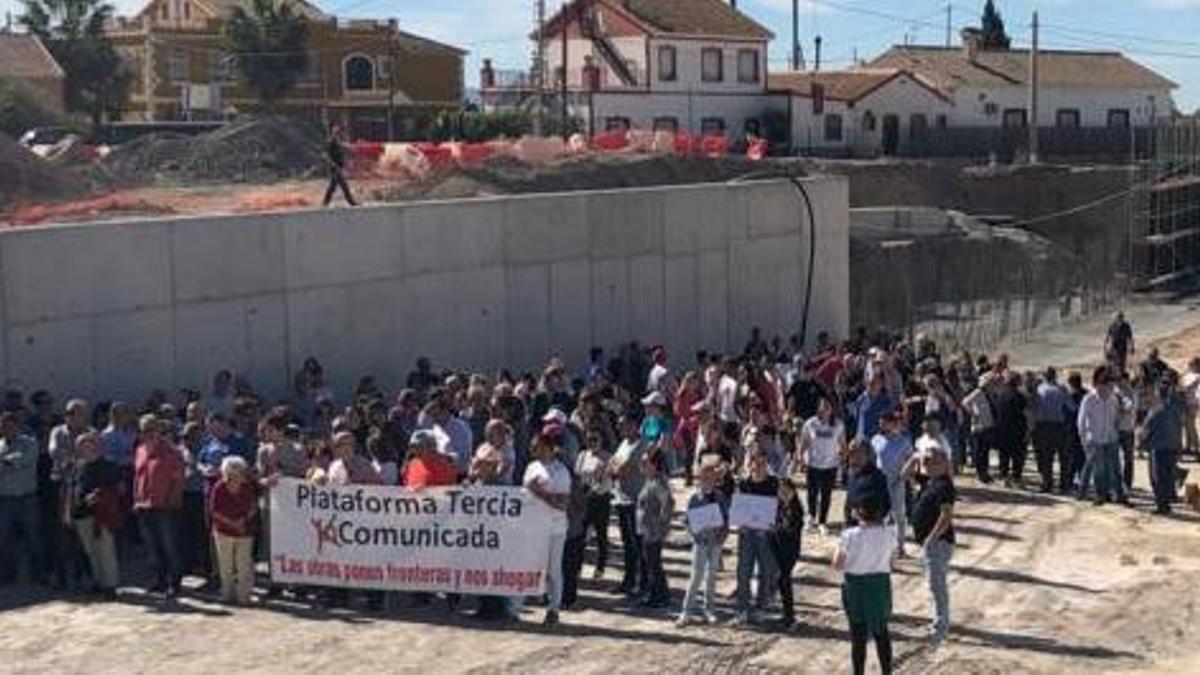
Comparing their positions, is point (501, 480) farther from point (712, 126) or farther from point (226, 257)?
point (712, 126)

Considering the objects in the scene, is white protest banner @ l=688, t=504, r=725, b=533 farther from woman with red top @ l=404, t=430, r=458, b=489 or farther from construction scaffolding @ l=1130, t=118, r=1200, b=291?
construction scaffolding @ l=1130, t=118, r=1200, b=291

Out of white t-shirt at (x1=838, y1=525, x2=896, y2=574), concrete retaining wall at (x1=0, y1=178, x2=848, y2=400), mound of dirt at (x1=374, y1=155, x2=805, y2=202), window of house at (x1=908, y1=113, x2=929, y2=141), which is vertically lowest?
white t-shirt at (x1=838, y1=525, x2=896, y2=574)

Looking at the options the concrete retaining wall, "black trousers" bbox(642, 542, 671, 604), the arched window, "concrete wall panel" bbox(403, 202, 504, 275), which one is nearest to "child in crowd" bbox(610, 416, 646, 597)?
"black trousers" bbox(642, 542, 671, 604)

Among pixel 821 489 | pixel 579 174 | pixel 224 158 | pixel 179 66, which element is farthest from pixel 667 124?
pixel 821 489

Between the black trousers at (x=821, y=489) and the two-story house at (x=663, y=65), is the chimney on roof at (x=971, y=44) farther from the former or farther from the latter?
the black trousers at (x=821, y=489)

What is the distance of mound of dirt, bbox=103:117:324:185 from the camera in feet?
161

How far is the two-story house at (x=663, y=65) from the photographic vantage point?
7919cm

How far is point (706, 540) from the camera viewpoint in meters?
16.2

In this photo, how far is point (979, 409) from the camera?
78.7 ft

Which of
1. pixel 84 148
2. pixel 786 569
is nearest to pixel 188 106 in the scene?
pixel 84 148

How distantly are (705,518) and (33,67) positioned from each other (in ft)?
232

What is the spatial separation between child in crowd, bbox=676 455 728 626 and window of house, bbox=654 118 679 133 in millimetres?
62994

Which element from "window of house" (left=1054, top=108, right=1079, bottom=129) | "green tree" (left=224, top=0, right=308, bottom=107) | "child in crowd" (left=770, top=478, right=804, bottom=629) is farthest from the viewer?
"window of house" (left=1054, top=108, right=1079, bottom=129)

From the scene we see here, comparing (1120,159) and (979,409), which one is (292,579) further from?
(1120,159)
